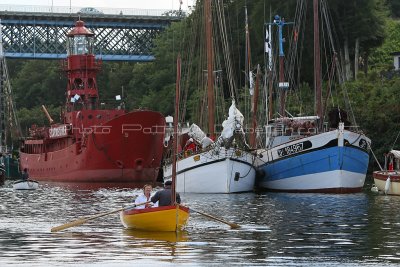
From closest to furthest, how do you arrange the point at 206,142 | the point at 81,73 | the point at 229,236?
the point at 229,236
the point at 206,142
the point at 81,73

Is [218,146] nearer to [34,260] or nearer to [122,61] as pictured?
[34,260]

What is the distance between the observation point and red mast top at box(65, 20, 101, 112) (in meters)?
101

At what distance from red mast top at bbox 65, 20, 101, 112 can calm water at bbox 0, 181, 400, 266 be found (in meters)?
43.3

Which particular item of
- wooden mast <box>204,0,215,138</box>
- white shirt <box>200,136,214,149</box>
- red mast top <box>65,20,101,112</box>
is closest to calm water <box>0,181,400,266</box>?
white shirt <box>200,136,214,149</box>

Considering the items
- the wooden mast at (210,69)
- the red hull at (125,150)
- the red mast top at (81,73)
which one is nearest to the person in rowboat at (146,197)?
the wooden mast at (210,69)

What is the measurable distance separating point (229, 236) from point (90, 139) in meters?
52.4

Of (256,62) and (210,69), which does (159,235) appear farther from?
(256,62)

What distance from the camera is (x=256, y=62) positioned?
10850 cm

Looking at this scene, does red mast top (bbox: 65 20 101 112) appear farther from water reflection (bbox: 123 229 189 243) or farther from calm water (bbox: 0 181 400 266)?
water reflection (bbox: 123 229 189 243)

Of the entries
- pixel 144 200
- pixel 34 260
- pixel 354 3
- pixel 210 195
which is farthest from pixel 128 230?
pixel 354 3

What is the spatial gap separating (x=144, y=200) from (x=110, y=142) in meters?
48.5

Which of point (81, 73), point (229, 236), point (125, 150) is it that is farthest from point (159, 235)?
point (81, 73)

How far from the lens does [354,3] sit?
102688 millimetres

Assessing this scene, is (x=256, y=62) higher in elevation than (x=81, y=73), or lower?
higher
